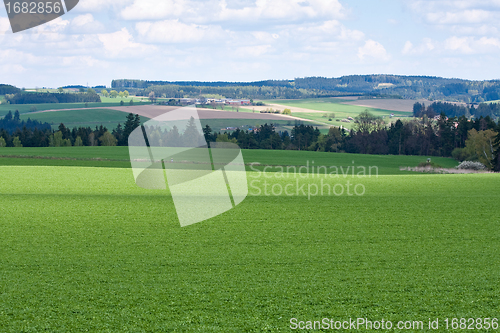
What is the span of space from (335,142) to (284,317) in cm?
9071

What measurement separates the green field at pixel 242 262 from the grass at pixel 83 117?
118 m

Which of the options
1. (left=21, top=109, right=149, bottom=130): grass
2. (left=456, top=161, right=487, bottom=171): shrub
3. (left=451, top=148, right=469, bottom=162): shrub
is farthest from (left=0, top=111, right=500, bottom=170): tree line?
(left=21, top=109, right=149, bottom=130): grass

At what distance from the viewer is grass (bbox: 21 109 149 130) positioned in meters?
138

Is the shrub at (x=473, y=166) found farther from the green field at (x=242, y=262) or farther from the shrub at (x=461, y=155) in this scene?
the green field at (x=242, y=262)

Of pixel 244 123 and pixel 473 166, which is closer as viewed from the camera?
pixel 473 166

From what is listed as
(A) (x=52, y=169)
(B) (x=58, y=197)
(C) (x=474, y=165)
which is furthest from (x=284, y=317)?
(C) (x=474, y=165)

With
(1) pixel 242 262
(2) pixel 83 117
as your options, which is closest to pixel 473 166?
(1) pixel 242 262

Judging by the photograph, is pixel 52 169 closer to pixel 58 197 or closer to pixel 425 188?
pixel 58 197

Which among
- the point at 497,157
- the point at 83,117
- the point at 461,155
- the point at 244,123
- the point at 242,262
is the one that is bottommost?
the point at 461,155

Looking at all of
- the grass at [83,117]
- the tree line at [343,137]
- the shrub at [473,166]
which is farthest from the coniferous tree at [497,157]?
the grass at [83,117]

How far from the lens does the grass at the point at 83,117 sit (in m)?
138

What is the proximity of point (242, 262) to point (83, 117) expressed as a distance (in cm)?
14421

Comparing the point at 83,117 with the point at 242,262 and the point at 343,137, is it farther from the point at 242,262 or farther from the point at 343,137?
the point at 242,262

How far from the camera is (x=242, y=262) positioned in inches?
542
